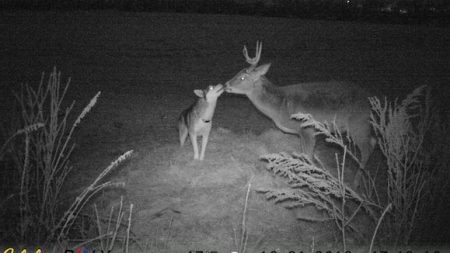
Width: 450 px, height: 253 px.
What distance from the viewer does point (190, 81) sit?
1245cm

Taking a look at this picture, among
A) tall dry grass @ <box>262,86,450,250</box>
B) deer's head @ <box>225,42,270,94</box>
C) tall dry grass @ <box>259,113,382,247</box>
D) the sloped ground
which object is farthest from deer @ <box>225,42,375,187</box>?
tall dry grass @ <box>262,86,450,250</box>

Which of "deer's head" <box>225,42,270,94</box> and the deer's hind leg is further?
A: "deer's head" <box>225,42,270,94</box>

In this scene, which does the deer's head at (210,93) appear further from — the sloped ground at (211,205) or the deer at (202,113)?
the sloped ground at (211,205)

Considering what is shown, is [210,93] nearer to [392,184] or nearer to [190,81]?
[392,184]

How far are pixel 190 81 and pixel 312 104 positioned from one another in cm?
617

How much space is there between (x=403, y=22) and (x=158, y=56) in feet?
47.6

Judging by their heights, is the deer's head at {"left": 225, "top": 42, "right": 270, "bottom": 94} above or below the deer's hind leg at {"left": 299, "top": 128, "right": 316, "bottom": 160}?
above

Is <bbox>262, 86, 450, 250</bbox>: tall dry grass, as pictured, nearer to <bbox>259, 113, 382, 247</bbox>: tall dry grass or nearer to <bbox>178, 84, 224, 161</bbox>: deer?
<bbox>259, 113, 382, 247</bbox>: tall dry grass

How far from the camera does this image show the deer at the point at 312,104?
6543 mm

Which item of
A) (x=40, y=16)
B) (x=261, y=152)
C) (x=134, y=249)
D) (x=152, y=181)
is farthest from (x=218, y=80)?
(x=40, y=16)

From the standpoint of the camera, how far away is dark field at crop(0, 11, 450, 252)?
4.98 meters

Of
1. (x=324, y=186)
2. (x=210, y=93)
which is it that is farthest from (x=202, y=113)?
(x=324, y=186)

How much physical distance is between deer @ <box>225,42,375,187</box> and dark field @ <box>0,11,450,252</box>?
2.33ft

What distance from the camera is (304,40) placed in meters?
18.9
